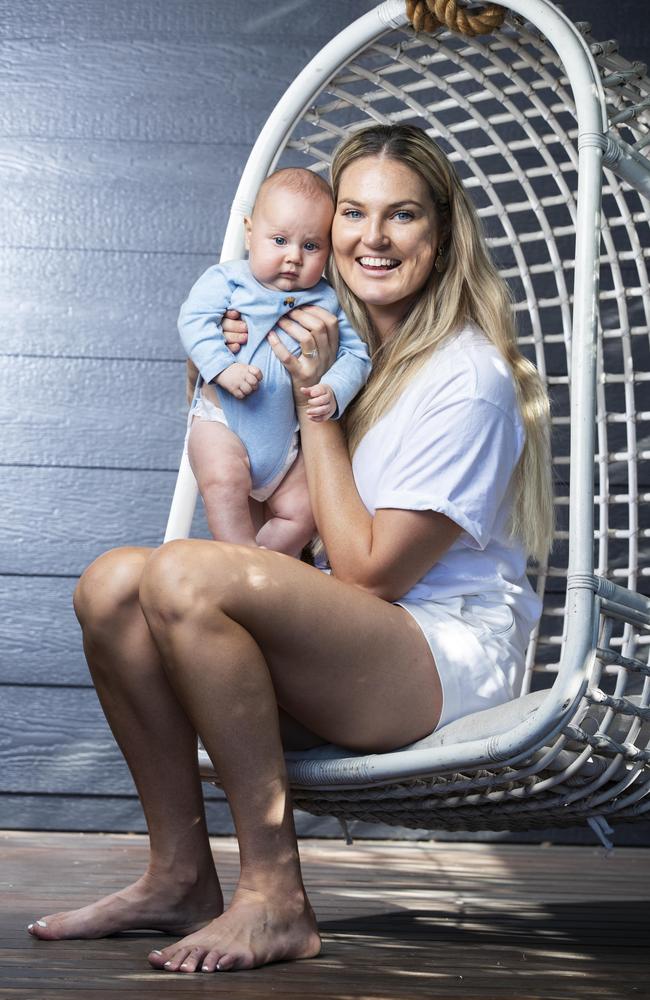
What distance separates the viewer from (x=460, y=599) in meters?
1.55

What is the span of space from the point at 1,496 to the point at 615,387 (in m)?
1.32

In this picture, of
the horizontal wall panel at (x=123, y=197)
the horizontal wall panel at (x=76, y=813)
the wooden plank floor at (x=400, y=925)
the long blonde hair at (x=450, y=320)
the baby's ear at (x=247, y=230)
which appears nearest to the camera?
the wooden plank floor at (x=400, y=925)

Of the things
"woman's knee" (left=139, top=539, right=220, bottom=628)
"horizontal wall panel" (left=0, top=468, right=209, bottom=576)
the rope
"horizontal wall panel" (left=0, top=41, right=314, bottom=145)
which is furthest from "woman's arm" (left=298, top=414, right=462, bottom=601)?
"horizontal wall panel" (left=0, top=41, right=314, bottom=145)

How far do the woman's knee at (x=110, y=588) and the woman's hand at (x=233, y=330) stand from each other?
33 cm

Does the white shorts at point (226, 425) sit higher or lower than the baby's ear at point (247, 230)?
lower

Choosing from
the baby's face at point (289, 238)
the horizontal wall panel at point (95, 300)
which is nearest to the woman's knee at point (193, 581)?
the baby's face at point (289, 238)

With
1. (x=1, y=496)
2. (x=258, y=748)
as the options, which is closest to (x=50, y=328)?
(x=1, y=496)

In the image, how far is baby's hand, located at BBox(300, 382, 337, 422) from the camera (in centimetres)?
160

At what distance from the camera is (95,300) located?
265 centimetres

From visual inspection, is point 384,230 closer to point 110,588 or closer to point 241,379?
point 241,379

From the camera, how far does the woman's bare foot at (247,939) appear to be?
4.24 feet

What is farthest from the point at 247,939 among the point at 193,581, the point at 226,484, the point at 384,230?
the point at 384,230

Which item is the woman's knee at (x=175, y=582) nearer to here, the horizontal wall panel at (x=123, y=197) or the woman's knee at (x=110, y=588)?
the woman's knee at (x=110, y=588)

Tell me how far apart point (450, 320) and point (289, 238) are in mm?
251
